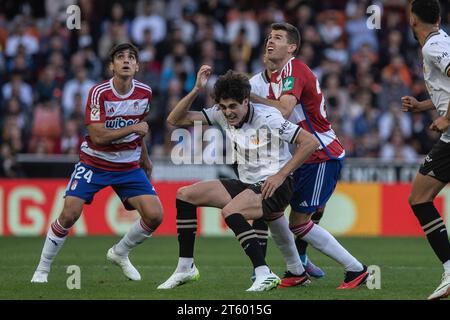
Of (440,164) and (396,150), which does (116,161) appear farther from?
(396,150)

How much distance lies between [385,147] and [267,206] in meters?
9.73

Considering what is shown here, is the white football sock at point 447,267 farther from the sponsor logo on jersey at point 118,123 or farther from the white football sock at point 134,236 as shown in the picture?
the sponsor logo on jersey at point 118,123

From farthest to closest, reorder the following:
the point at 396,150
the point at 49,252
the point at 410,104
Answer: the point at 396,150
the point at 49,252
the point at 410,104

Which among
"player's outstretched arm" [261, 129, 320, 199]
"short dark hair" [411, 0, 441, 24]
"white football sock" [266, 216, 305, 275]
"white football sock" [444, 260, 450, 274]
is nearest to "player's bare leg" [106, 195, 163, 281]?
"white football sock" [266, 216, 305, 275]

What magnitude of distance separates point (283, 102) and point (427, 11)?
1528mm

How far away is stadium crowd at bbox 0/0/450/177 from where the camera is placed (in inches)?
698

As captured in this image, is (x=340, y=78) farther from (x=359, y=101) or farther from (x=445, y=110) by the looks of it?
(x=445, y=110)

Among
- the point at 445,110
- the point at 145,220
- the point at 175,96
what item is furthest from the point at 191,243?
the point at 175,96

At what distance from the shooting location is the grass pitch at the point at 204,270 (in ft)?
27.4

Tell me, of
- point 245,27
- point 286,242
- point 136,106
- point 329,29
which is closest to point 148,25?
point 245,27

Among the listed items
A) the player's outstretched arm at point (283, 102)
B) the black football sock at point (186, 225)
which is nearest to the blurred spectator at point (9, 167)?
the black football sock at point (186, 225)

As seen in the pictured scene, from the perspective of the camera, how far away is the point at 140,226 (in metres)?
9.87

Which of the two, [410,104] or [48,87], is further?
[48,87]
